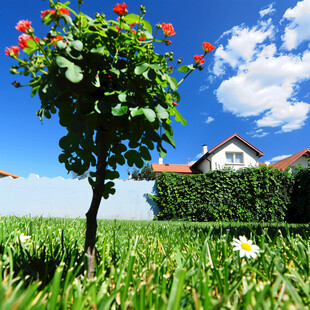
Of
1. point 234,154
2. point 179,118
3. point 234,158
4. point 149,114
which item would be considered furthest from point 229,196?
point 234,154

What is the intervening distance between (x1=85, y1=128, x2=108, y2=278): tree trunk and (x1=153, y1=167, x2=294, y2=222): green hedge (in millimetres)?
9101

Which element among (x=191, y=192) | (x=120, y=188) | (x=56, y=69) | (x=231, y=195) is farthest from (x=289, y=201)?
(x=56, y=69)

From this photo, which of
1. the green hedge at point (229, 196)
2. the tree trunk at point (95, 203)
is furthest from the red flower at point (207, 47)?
the green hedge at point (229, 196)

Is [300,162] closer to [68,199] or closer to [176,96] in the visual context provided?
[68,199]

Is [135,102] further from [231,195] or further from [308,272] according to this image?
[231,195]

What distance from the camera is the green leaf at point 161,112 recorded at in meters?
1.07

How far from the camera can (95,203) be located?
3.90ft

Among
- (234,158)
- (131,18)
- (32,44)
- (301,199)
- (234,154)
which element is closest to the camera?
(32,44)

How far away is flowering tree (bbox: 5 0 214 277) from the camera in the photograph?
39.6 inches

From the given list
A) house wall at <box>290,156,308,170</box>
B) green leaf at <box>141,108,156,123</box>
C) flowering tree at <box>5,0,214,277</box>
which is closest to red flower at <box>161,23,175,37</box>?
flowering tree at <box>5,0,214,277</box>

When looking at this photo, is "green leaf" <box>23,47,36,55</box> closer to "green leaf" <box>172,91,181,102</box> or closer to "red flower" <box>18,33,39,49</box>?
"red flower" <box>18,33,39,49</box>

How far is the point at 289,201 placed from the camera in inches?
397

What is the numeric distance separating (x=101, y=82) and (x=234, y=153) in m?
20.9

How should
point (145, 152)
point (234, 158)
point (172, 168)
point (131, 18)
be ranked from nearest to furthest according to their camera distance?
1. point (131, 18)
2. point (145, 152)
3. point (234, 158)
4. point (172, 168)
